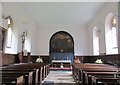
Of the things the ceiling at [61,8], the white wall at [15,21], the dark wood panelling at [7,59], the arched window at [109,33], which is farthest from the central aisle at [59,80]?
the ceiling at [61,8]

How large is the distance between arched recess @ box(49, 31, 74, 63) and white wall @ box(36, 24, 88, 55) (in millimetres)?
362

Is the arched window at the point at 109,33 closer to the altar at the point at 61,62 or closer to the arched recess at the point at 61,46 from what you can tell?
the altar at the point at 61,62

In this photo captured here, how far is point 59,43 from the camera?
17.0 meters

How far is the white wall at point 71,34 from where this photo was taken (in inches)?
673

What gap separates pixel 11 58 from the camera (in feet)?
30.0

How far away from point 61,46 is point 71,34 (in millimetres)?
1574

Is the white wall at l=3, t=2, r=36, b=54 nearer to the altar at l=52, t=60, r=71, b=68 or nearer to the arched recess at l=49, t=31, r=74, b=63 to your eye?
the altar at l=52, t=60, r=71, b=68

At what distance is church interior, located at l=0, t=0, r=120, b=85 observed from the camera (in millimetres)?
4886

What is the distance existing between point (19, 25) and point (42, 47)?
665 cm

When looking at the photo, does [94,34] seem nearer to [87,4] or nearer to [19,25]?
[87,4]

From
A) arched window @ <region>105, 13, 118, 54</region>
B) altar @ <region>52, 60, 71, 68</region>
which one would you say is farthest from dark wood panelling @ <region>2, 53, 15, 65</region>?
altar @ <region>52, 60, 71, 68</region>

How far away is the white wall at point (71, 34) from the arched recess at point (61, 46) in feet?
1.19

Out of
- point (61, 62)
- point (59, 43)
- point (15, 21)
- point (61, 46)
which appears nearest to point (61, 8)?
point (15, 21)

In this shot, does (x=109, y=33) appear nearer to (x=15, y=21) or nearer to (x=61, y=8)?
(x=61, y=8)
